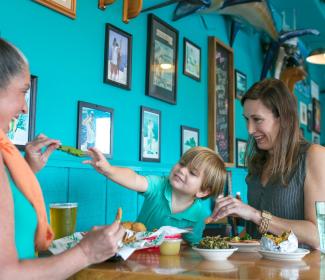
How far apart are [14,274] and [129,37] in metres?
1.96

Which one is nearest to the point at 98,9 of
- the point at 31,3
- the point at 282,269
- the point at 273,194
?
the point at 31,3

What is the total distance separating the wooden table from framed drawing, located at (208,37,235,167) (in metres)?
2.38

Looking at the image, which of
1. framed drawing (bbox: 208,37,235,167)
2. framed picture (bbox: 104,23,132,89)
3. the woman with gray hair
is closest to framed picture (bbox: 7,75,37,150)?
framed picture (bbox: 104,23,132,89)

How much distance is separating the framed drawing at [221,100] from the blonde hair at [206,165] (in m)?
1.69

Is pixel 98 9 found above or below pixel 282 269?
above

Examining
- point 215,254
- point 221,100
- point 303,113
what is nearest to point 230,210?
point 215,254

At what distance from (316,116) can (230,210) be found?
6.06 m

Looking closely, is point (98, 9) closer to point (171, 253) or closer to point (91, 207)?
point (91, 207)

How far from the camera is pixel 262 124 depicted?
2.08 meters

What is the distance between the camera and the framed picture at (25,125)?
1.90 metres

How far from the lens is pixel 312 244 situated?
1.75 metres

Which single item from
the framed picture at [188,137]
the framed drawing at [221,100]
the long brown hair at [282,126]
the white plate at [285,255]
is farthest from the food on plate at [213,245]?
the framed drawing at [221,100]

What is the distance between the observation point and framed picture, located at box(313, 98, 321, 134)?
713cm

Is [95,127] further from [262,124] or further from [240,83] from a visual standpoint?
[240,83]
